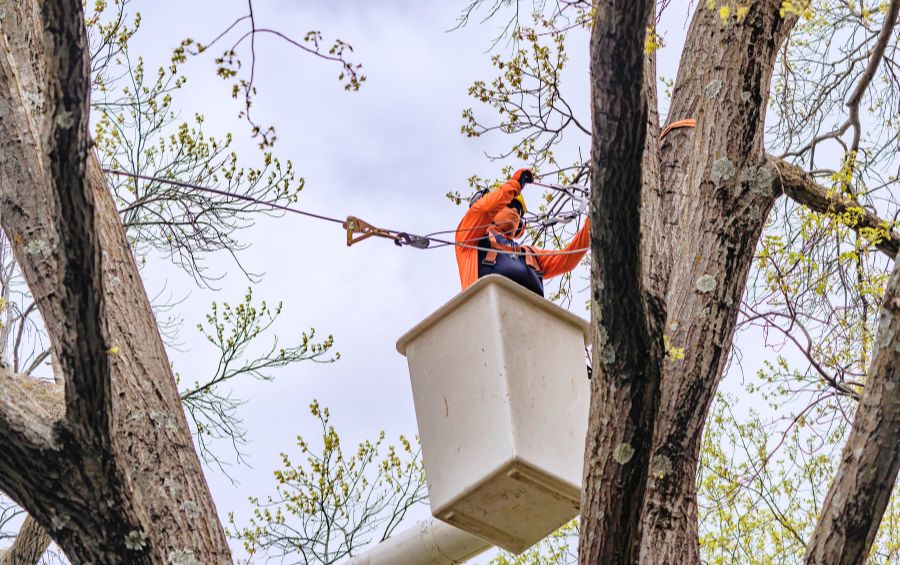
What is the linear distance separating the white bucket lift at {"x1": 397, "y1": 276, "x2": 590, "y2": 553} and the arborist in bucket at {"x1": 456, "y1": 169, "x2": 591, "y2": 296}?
638 mm

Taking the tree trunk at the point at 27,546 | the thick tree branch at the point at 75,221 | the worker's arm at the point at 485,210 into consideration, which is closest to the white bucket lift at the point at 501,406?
the worker's arm at the point at 485,210

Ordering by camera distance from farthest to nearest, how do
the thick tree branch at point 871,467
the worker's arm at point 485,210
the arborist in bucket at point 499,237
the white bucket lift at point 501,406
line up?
the worker's arm at point 485,210
the arborist in bucket at point 499,237
the white bucket lift at point 501,406
the thick tree branch at point 871,467

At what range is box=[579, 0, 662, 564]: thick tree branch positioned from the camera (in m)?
2.76

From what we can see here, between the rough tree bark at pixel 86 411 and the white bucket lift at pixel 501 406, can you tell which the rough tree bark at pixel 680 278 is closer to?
the white bucket lift at pixel 501 406

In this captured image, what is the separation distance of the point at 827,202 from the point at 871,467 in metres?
1.75

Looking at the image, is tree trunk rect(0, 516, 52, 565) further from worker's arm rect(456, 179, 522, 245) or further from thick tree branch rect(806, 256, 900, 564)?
thick tree branch rect(806, 256, 900, 564)

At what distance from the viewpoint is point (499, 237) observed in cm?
468

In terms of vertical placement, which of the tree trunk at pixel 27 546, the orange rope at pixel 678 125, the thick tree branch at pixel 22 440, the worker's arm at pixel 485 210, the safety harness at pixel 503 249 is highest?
the orange rope at pixel 678 125

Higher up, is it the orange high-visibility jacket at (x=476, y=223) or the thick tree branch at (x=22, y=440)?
the orange high-visibility jacket at (x=476, y=223)

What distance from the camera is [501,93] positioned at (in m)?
6.34

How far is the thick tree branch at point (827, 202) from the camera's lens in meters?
4.34

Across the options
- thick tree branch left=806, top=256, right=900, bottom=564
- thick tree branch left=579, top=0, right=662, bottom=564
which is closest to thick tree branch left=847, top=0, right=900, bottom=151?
thick tree branch left=806, top=256, right=900, bottom=564

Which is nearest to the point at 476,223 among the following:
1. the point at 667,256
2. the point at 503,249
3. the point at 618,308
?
the point at 503,249

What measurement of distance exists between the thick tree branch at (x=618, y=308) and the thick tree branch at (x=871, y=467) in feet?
1.50
